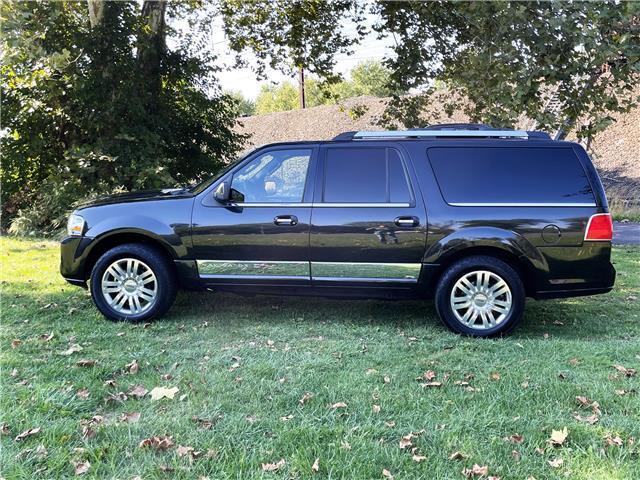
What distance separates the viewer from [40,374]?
3.90 metres

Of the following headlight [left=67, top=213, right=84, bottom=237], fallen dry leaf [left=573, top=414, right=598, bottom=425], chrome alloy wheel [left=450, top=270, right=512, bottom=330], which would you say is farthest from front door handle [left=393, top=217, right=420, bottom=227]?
headlight [left=67, top=213, right=84, bottom=237]

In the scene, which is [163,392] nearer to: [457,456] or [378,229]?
[457,456]

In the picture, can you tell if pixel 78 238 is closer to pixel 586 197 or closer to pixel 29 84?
pixel 586 197

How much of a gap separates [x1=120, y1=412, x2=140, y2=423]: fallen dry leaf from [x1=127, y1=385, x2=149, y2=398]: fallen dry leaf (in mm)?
252

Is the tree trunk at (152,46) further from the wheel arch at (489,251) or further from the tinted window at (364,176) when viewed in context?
the wheel arch at (489,251)

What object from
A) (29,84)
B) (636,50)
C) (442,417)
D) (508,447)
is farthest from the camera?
(29,84)

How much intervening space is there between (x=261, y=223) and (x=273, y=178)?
19.2 inches

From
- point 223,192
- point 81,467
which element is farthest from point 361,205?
point 81,467

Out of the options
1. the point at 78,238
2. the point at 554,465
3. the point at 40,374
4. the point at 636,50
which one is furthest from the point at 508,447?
the point at 636,50

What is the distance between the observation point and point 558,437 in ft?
9.86

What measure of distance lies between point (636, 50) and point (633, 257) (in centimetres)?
384

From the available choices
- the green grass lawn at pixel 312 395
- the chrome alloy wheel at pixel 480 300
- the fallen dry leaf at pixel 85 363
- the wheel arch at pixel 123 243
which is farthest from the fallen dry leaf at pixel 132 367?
the chrome alloy wheel at pixel 480 300

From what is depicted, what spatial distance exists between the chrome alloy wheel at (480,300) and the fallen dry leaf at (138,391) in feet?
9.25

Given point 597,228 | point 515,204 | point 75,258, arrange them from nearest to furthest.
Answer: point 597,228, point 515,204, point 75,258
